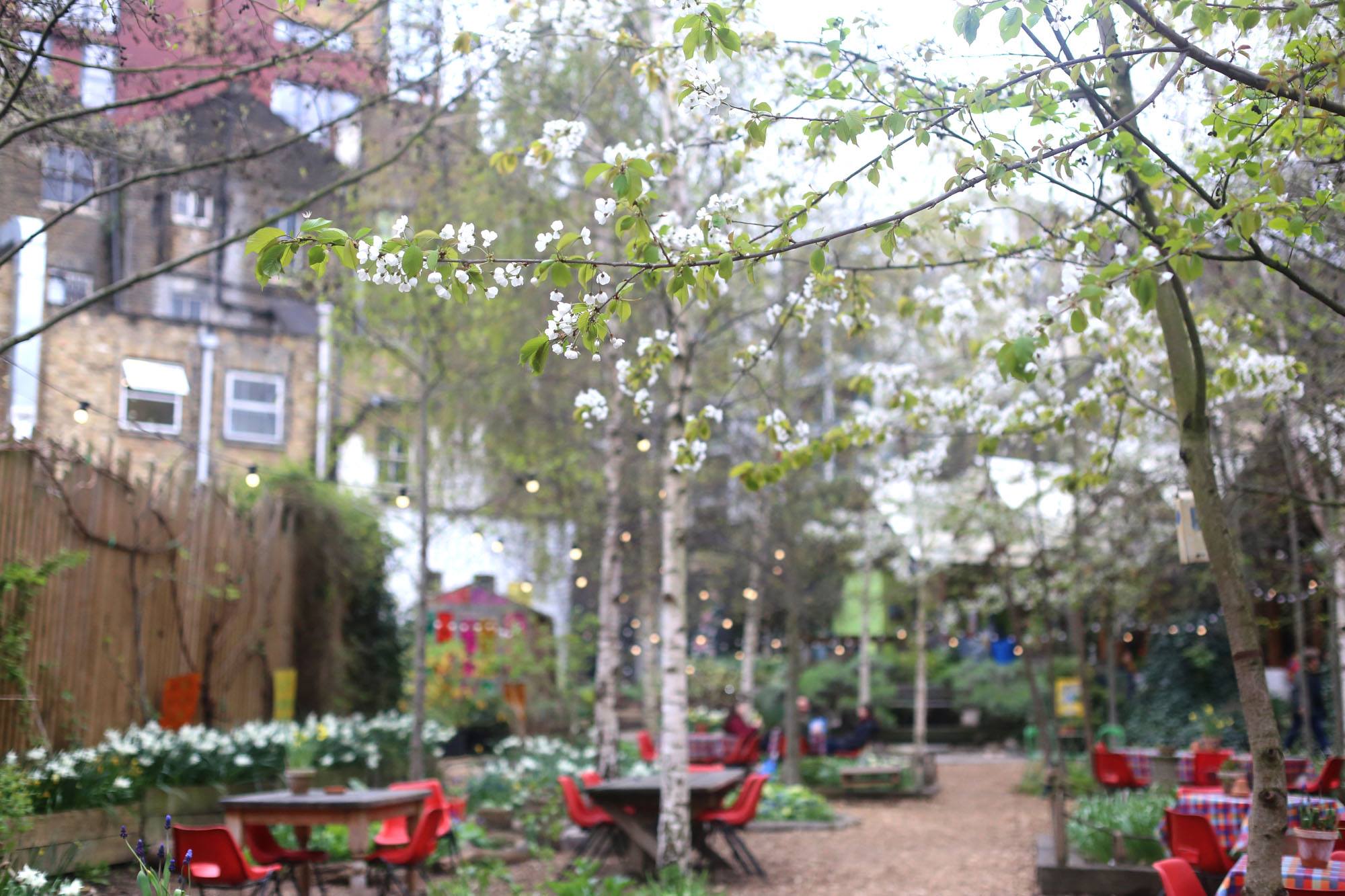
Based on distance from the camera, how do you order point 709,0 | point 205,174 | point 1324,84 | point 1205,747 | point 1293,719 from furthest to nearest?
point 1293,719 → point 1205,747 → point 205,174 → point 1324,84 → point 709,0

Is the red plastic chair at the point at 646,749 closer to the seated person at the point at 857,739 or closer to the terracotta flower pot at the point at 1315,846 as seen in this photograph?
the seated person at the point at 857,739

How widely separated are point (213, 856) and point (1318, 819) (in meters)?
6.36

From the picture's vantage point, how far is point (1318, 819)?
6078 millimetres

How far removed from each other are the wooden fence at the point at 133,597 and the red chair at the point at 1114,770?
9.34 meters

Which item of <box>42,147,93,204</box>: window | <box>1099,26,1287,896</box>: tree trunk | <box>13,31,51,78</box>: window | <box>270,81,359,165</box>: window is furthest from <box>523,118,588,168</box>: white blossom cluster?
<box>1099,26,1287,896</box>: tree trunk

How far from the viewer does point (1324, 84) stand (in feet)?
16.5

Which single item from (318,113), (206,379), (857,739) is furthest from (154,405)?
(857,739)

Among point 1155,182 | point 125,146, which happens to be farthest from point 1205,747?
point 125,146

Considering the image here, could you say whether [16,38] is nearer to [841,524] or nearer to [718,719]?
[718,719]

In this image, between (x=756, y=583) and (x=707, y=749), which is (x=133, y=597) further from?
(x=756, y=583)

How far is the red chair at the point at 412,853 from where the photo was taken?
8781 mm

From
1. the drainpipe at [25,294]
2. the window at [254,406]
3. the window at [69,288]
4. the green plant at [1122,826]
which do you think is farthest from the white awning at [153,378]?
the green plant at [1122,826]

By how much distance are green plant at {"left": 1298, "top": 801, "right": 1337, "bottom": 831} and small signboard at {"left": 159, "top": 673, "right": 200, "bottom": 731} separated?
31.4 ft

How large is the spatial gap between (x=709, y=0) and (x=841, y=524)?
1927cm
